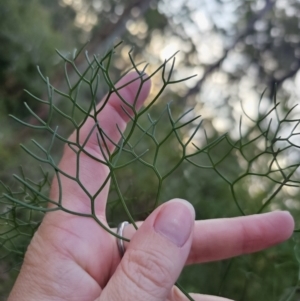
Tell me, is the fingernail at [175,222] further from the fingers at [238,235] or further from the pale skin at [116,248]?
the fingers at [238,235]

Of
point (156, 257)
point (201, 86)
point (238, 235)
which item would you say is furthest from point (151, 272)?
point (201, 86)

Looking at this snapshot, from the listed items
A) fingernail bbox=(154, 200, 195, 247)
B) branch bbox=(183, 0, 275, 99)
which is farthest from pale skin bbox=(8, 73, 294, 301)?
branch bbox=(183, 0, 275, 99)

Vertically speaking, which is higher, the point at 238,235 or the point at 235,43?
the point at 235,43

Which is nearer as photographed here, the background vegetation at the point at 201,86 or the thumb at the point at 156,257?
the thumb at the point at 156,257

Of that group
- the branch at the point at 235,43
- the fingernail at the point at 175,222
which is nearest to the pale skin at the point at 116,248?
the fingernail at the point at 175,222

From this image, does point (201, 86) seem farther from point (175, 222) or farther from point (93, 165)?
point (175, 222)

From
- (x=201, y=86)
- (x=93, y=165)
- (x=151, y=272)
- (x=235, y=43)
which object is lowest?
(x=151, y=272)

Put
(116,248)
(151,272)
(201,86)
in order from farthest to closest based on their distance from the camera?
(201,86), (116,248), (151,272)

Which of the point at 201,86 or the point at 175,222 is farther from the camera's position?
the point at 201,86
